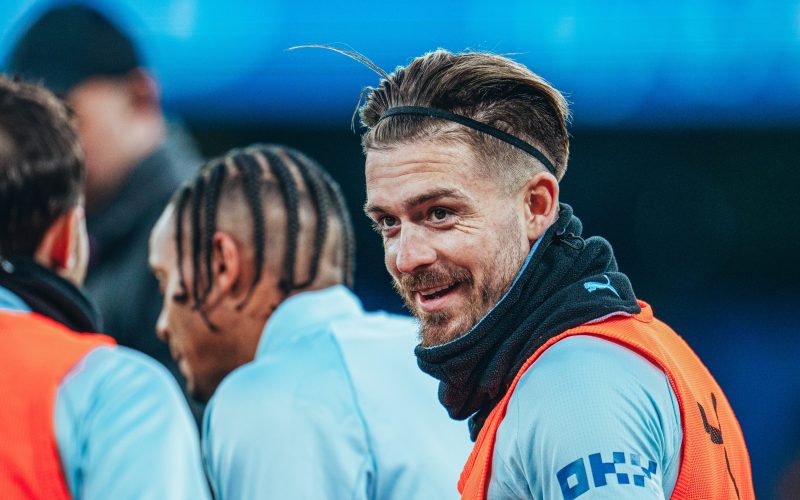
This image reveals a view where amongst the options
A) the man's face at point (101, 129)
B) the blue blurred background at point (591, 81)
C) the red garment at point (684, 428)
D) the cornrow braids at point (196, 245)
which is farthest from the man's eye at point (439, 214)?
the blue blurred background at point (591, 81)

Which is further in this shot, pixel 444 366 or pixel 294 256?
pixel 294 256

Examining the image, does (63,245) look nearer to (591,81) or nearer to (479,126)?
(479,126)

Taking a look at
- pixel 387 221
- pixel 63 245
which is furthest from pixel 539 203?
pixel 63 245

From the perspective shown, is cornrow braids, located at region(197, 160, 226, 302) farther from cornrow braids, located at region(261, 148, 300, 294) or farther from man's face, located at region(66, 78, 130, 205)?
man's face, located at region(66, 78, 130, 205)

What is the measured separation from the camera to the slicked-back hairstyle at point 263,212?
3.24m

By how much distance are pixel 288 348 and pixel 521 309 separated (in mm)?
1017

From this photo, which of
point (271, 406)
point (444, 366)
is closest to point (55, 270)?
point (271, 406)

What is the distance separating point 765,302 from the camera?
9.91 m

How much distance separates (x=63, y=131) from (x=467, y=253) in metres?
1.12

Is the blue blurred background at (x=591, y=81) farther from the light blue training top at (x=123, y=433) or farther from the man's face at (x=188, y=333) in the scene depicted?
the light blue training top at (x=123, y=433)

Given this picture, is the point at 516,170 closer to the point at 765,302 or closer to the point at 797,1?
the point at 797,1

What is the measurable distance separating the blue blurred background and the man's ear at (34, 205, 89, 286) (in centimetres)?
453

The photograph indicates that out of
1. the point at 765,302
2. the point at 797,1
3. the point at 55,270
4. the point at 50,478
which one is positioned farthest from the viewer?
the point at 765,302

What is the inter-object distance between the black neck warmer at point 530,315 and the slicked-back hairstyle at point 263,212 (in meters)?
1.12
